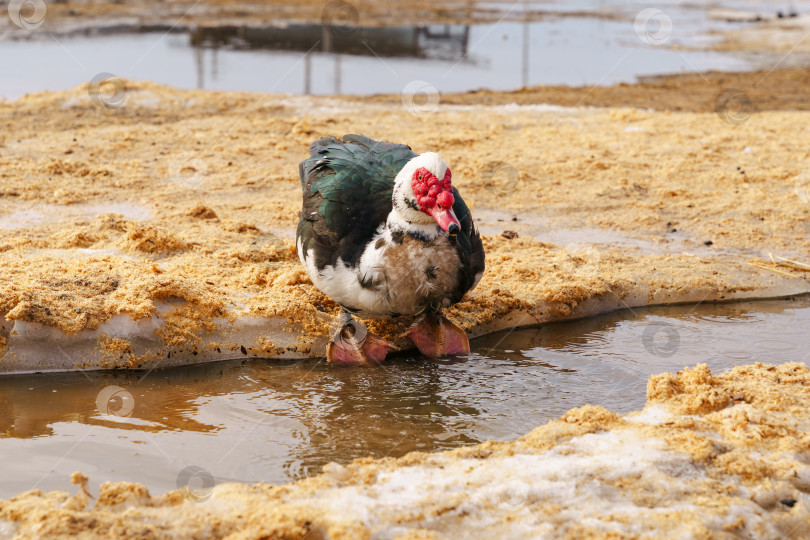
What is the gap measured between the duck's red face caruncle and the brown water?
953 millimetres

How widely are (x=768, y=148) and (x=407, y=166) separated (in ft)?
18.5

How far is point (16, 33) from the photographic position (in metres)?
18.1

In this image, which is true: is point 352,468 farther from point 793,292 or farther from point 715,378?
point 793,292

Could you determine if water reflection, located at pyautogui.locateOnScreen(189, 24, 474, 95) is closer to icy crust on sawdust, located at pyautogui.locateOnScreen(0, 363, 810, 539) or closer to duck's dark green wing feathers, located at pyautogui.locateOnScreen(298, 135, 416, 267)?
duck's dark green wing feathers, located at pyautogui.locateOnScreen(298, 135, 416, 267)

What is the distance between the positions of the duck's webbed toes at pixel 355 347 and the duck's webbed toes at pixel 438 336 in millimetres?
181

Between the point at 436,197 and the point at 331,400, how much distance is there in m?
1.22

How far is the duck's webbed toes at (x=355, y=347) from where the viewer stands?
16.6ft

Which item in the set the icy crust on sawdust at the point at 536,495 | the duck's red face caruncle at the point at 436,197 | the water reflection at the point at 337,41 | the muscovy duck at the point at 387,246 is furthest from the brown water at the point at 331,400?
the water reflection at the point at 337,41

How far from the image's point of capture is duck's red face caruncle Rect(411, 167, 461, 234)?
4.52 metres

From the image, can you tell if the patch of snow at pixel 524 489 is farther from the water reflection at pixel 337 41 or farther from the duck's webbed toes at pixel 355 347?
the water reflection at pixel 337 41

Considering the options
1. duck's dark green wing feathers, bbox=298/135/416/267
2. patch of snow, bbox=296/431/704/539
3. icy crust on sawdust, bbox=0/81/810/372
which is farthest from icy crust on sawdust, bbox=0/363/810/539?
icy crust on sawdust, bbox=0/81/810/372

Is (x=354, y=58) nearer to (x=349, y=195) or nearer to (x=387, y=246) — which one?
(x=349, y=195)

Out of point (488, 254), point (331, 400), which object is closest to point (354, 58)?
point (488, 254)

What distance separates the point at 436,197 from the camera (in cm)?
453
